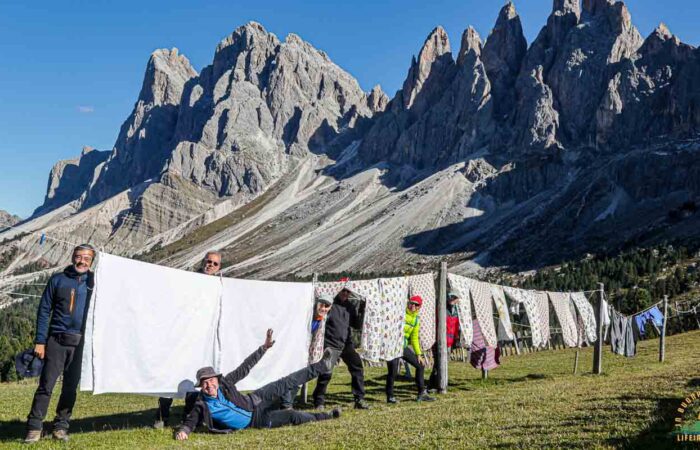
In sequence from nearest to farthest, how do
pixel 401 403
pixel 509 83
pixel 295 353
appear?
1. pixel 295 353
2. pixel 401 403
3. pixel 509 83

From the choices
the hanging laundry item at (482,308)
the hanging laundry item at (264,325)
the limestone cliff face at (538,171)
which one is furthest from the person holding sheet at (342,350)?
the limestone cliff face at (538,171)

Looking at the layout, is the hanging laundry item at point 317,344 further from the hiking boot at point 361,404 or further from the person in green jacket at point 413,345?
the person in green jacket at point 413,345

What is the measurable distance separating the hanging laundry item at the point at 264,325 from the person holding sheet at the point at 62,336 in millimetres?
2433

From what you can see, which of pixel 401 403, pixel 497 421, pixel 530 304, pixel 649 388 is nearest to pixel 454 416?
pixel 497 421

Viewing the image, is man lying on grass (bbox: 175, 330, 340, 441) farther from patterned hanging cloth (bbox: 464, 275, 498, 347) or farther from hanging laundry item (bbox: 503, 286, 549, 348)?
hanging laundry item (bbox: 503, 286, 549, 348)

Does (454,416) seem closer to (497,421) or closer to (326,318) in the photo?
(497,421)

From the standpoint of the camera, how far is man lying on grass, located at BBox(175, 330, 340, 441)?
9609 mm

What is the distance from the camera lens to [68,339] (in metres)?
9.20

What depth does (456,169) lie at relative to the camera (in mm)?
182250

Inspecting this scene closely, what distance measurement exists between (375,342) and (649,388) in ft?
18.4

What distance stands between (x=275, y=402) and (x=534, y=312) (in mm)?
10612

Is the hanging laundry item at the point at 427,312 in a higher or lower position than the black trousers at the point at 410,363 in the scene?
higher

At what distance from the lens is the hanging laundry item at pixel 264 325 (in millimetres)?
10961

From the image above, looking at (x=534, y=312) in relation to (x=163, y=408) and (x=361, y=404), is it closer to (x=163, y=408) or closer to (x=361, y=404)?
(x=361, y=404)
